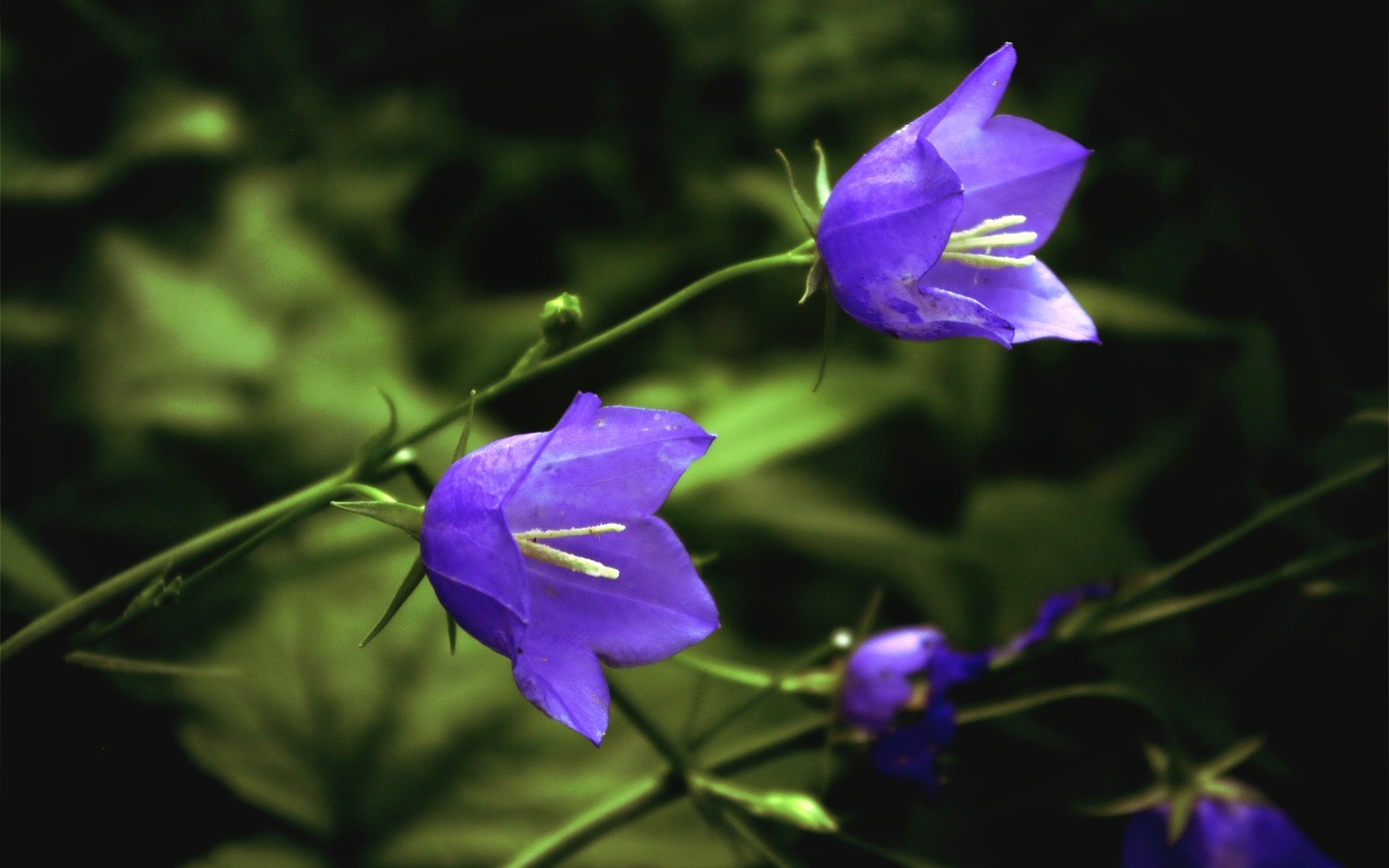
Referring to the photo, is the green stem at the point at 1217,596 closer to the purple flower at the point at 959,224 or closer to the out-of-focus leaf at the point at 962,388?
the purple flower at the point at 959,224

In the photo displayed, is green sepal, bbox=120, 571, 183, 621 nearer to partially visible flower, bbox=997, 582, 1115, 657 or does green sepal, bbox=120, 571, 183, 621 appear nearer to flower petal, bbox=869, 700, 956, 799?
flower petal, bbox=869, 700, 956, 799

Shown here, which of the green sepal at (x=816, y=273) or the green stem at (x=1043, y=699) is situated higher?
the green sepal at (x=816, y=273)

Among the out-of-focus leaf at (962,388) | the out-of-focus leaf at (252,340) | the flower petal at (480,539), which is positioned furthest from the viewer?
the out-of-focus leaf at (962,388)

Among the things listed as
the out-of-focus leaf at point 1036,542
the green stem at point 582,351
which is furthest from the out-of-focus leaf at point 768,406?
the green stem at point 582,351

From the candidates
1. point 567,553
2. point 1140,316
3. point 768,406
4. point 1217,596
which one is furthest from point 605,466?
point 1140,316

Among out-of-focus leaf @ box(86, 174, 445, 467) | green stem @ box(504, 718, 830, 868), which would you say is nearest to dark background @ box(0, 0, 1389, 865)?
out-of-focus leaf @ box(86, 174, 445, 467)

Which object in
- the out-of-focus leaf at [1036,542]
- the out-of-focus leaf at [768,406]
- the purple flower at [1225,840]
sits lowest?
the purple flower at [1225,840]

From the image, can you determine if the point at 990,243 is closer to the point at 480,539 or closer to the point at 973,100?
the point at 973,100
